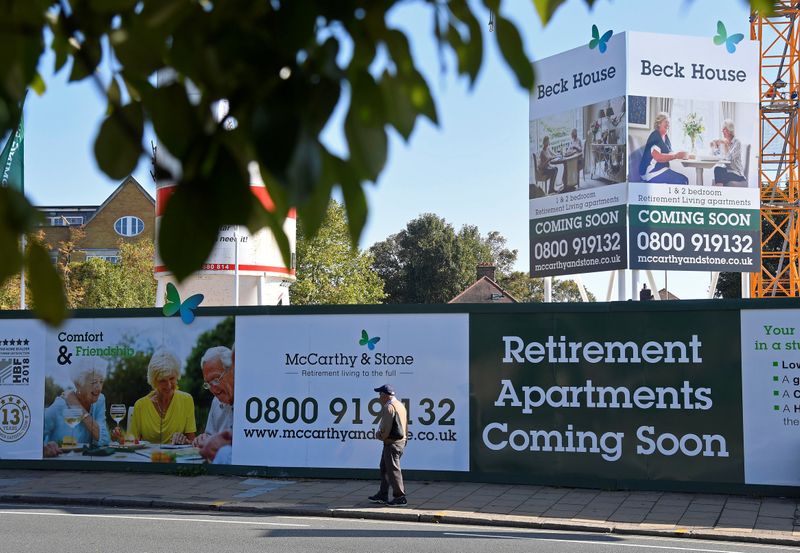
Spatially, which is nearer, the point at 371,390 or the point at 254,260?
the point at 371,390

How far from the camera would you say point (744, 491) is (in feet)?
46.2

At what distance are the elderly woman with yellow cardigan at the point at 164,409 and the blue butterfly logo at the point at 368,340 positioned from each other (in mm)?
3235

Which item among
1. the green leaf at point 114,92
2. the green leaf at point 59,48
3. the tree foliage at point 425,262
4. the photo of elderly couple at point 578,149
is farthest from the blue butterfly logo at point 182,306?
the tree foliage at point 425,262

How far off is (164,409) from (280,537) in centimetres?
659

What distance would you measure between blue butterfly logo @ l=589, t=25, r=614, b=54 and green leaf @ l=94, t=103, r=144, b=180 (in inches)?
869

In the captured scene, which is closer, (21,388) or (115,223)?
(21,388)

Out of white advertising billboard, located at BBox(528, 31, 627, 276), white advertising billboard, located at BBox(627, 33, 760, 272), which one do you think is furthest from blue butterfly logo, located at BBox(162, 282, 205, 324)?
white advertising billboard, located at BBox(627, 33, 760, 272)

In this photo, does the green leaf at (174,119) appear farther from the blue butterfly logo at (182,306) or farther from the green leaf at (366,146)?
the blue butterfly logo at (182,306)

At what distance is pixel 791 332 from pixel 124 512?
986 centimetres

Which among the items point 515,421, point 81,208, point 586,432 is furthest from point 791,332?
point 81,208

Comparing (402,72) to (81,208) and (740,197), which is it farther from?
(81,208)

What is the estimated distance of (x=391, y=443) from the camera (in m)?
13.3

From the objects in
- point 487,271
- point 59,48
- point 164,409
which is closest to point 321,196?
point 59,48

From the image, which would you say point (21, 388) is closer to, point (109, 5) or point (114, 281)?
point (109, 5)
